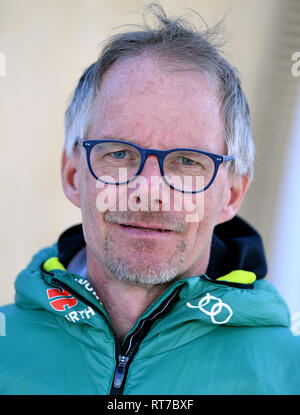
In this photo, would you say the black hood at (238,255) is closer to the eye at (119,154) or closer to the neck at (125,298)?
the neck at (125,298)

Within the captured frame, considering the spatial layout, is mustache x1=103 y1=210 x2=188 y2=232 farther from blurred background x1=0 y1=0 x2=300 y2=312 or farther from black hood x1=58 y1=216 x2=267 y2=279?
blurred background x1=0 y1=0 x2=300 y2=312

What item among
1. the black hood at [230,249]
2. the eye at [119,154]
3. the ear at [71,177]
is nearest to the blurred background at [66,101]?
the black hood at [230,249]

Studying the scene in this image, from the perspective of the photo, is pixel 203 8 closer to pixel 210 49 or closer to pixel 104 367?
pixel 210 49

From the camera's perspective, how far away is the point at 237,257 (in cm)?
199

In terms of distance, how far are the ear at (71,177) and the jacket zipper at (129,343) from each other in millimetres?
475

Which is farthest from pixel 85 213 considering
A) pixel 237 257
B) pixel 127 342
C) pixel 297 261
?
pixel 297 261

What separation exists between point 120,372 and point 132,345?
0.10 meters

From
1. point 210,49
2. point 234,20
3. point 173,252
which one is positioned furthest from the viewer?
point 234,20

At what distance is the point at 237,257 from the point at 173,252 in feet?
1.23

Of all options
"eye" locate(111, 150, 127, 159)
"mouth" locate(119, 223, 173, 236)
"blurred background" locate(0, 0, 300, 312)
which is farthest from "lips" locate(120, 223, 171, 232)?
"blurred background" locate(0, 0, 300, 312)

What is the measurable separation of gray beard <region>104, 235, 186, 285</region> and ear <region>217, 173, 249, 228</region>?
1.09 feet

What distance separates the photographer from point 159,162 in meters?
1.71

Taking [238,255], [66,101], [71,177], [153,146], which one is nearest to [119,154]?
[153,146]

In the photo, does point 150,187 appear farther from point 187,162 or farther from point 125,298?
point 125,298
